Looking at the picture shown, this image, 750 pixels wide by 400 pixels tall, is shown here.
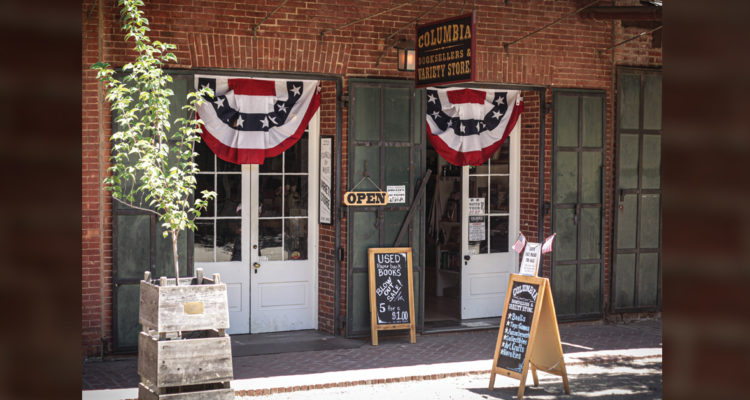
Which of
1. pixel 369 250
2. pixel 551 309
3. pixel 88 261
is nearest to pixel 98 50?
pixel 88 261

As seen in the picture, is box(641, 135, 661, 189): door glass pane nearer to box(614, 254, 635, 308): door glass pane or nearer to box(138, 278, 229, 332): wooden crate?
box(614, 254, 635, 308): door glass pane

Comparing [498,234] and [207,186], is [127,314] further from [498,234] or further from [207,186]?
[498,234]

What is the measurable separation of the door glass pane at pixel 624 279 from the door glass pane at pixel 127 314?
20.0 feet

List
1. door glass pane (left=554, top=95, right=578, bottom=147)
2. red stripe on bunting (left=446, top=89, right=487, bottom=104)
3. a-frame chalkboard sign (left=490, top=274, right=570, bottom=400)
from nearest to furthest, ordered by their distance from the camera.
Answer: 1. a-frame chalkboard sign (left=490, top=274, right=570, bottom=400)
2. red stripe on bunting (left=446, top=89, right=487, bottom=104)
3. door glass pane (left=554, top=95, right=578, bottom=147)

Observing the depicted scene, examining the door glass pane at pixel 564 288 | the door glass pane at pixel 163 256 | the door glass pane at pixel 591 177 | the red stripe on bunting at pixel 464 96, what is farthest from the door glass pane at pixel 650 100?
the door glass pane at pixel 163 256

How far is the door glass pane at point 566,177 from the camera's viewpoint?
9.77m

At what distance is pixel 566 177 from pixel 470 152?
1.37 m

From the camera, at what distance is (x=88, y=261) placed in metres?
7.63

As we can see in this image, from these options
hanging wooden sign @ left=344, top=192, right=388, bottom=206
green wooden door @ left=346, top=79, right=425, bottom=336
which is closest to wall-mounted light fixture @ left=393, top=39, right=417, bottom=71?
green wooden door @ left=346, top=79, right=425, bottom=336

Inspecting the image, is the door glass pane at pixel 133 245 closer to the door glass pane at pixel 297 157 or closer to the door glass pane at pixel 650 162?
the door glass pane at pixel 297 157

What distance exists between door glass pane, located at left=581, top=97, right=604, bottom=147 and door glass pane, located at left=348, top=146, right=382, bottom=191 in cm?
288

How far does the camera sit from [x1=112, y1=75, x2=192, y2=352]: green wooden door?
25.3 ft

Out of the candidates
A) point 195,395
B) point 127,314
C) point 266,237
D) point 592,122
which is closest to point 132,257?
point 127,314
